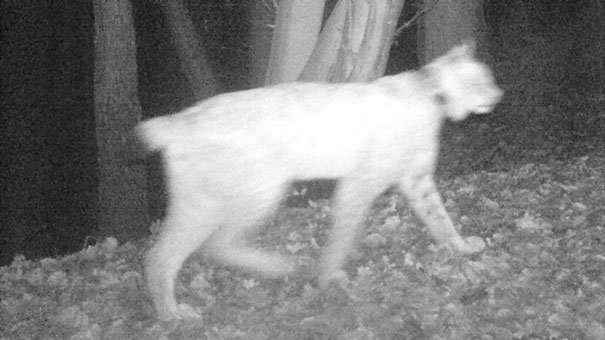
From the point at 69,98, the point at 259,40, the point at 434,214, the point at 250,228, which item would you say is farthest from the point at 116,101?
the point at 69,98

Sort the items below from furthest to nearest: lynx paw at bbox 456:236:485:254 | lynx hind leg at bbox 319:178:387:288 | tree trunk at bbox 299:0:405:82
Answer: tree trunk at bbox 299:0:405:82, lynx paw at bbox 456:236:485:254, lynx hind leg at bbox 319:178:387:288

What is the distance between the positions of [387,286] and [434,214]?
2.68ft

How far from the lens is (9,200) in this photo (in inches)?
565

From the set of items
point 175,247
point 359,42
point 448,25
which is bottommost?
point 448,25

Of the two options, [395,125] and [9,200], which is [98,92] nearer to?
[395,125]

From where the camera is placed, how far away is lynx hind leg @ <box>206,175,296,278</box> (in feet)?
15.8

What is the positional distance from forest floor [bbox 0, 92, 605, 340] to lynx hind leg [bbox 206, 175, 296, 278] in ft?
0.39

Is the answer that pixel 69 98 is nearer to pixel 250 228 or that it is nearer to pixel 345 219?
pixel 250 228

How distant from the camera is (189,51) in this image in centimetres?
1134

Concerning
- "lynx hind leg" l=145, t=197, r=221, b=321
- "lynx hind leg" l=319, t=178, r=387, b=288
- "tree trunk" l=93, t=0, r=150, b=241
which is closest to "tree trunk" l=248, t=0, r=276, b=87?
"tree trunk" l=93, t=0, r=150, b=241

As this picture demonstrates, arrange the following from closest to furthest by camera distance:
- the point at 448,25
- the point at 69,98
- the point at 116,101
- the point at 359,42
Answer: the point at 359,42 → the point at 116,101 → the point at 448,25 → the point at 69,98

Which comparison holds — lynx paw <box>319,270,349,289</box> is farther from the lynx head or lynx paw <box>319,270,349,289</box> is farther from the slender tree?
the slender tree

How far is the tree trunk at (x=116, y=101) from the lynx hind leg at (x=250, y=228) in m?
3.43

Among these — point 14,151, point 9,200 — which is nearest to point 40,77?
point 14,151
